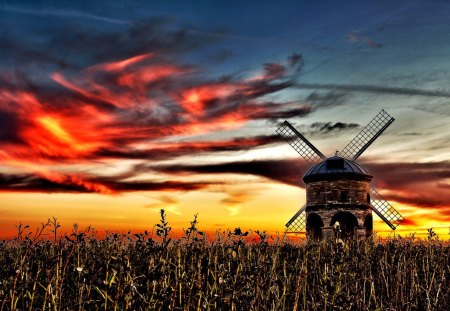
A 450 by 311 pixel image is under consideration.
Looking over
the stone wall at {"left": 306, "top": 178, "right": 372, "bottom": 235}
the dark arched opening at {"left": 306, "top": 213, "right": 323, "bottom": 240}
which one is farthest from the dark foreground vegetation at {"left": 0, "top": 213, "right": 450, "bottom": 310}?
the dark arched opening at {"left": 306, "top": 213, "right": 323, "bottom": 240}

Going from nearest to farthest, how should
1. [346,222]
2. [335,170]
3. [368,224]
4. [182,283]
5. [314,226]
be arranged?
[182,283]
[335,170]
[368,224]
[314,226]
[346,222]

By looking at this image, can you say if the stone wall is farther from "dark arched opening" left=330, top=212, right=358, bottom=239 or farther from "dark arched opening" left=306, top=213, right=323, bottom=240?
"dark arched opening" left=306, top=213, right=323, bottom=240

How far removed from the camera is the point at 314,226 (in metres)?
32.1

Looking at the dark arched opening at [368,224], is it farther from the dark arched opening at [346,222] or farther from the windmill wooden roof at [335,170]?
the windmill wooden roof at [335,170]

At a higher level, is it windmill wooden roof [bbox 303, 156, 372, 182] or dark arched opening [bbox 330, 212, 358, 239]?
windmill wooden roof [bbox 303, 156, 372, 182]

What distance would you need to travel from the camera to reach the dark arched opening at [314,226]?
1237 inches

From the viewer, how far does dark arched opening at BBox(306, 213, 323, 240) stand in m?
31.4

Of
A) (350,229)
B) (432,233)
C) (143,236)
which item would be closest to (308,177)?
(350,229)

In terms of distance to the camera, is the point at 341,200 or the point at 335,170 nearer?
the point at 341,200

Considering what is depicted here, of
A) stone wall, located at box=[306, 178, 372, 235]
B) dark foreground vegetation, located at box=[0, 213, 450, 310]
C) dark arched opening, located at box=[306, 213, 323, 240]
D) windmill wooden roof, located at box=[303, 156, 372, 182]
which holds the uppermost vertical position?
windmill wooden roof, located at box=[303, 156, 372, 182]

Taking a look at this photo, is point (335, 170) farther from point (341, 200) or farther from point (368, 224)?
point (368, 224)

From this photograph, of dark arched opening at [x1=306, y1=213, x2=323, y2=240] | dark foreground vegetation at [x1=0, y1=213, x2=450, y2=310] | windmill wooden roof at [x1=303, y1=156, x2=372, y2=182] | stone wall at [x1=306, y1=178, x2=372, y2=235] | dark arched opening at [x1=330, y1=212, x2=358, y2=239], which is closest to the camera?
dark foreground vegetation at [x1=0, y1=213, x2=450, y2=310]

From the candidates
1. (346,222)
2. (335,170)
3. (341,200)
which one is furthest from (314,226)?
(335,170)

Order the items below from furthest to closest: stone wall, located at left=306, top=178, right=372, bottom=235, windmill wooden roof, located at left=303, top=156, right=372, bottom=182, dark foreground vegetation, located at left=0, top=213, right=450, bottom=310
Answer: windmill wooden roof, located at left=303, top=156, right=372, bottom=182 → stone wall, located at left=306, top=178, right=372, bottom=235 → dark foreground vegetation, located at left=0, top=213, right=450, bottom=310
